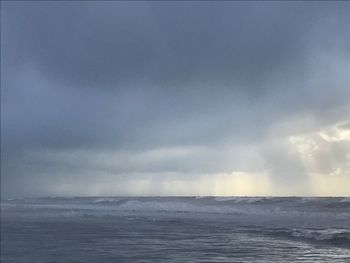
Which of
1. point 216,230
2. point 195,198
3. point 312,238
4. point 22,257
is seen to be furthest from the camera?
point 195,198

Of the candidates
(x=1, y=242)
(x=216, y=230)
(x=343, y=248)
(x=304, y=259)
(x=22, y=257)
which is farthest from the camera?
(x=216, y=230)

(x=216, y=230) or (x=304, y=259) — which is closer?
(x=304, y=259)

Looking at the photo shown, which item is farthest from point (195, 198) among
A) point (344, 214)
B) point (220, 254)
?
point (220, 254)

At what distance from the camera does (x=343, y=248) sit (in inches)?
709

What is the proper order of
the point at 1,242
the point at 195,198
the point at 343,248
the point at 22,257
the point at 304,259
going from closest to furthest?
the point at 22,257 < the point at 304,259 < the point at 1,242 < the point at 343,248 < the point at 195,198

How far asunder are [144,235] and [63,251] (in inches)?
240

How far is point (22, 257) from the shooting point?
564 inches

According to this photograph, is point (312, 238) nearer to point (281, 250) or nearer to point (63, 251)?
point (281, 250)

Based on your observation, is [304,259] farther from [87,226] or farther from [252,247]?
[87,226]

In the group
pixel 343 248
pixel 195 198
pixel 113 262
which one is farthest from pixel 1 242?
pixel 195 198

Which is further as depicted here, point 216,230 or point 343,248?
point 216,230

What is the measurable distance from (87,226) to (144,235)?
553 cm

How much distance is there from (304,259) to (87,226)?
13669 millimetres

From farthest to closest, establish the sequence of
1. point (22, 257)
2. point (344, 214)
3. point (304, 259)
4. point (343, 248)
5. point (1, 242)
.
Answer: point (344, 214) < point (343, 248) < point (1, 242) < point (304, 259) < point (22, 257)
